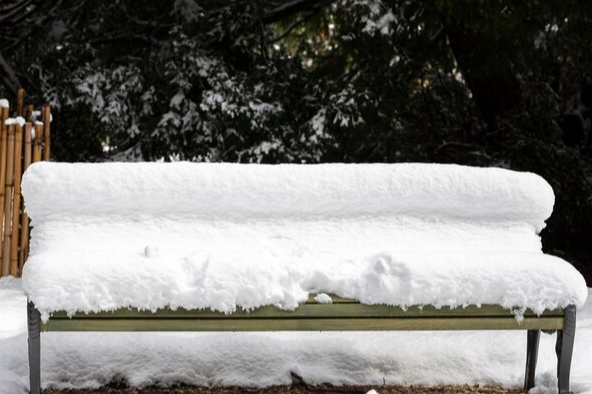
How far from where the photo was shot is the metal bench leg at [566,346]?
9.35ft

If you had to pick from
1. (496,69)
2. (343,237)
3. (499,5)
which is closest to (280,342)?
(343,237)

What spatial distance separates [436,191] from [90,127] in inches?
237

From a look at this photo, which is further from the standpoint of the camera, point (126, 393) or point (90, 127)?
point (90, 127)

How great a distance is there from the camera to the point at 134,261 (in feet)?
8.91

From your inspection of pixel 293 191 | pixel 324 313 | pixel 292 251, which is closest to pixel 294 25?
pixel 293 191

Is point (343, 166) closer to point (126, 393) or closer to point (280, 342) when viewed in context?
point (280, 342)

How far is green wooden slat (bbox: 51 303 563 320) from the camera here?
8.80ft

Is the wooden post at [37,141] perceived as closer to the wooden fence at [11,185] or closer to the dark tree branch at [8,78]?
the wooden fence at [11,185]

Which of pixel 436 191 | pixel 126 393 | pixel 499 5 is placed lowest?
pixel 126 393

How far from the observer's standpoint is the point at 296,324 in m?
2.73

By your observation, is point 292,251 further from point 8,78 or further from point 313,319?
point 8,78

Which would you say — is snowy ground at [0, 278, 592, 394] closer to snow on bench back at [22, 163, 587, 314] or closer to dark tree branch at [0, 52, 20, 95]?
snow on bench back at [22, 163, 587, 314]

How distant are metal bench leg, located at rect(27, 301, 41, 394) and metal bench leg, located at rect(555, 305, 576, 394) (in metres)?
2.11

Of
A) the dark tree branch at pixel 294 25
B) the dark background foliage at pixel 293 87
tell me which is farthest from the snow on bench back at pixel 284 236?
the dark tree branch at pixel 294 25
